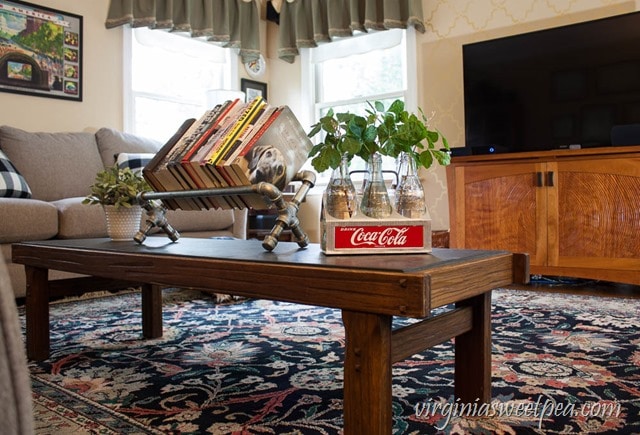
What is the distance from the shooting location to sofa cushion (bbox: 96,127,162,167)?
3.42 metres

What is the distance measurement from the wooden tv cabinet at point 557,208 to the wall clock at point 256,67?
2.19 m

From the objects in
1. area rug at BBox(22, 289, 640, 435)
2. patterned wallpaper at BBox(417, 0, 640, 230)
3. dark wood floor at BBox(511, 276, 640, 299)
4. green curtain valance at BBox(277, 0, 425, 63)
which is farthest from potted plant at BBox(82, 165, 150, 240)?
green curtain valance at BBox(277, 0, 425, 63)

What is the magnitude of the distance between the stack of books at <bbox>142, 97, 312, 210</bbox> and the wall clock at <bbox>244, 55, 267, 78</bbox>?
11.0 feet

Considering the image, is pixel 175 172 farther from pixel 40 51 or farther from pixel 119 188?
pixel 40 51

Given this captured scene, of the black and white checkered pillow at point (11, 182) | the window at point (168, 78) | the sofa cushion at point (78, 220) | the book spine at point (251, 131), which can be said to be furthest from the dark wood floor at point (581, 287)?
the black and white checkered pillow at point (11, 182)

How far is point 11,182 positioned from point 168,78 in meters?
1.80

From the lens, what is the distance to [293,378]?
4.53ft

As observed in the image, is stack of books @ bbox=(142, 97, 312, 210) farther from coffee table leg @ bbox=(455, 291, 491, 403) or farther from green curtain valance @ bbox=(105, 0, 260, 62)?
green curtain valance @ bbox=(105, 0, 260, 62)

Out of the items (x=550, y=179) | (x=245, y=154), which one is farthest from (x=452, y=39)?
(x=245, y=154)

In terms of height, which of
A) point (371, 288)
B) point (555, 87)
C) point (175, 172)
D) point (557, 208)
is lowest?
point (371, 288)

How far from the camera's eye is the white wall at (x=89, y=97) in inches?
133

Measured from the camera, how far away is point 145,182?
162cm

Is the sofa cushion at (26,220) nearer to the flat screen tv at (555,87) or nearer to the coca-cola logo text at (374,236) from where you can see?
the coca-cola logo text at (374,236)

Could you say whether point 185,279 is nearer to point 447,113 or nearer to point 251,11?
point 447,113
